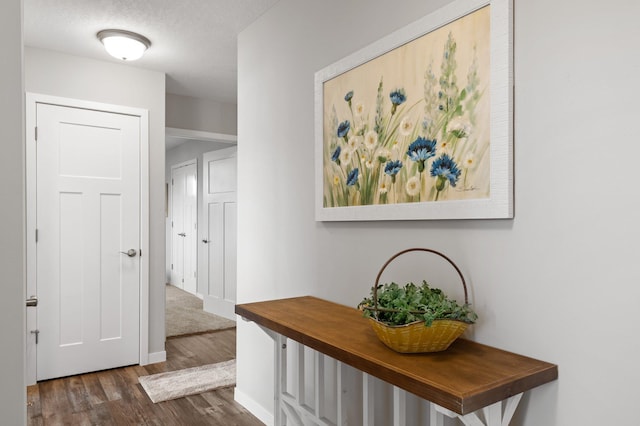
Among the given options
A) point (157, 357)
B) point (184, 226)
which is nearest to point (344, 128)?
point (157, 357)

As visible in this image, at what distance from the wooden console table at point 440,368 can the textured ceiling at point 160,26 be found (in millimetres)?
1985

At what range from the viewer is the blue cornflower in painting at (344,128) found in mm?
1921

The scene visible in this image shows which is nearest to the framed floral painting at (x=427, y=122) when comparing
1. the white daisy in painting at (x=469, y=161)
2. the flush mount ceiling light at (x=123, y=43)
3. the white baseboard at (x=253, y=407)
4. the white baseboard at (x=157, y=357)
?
the white daisy in painting at (x=469, y=161)

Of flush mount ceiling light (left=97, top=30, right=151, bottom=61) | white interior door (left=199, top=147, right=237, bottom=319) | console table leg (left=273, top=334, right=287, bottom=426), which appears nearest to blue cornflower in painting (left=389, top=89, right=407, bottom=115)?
console table leg (left=273, top=334, right=287, bottom=426)

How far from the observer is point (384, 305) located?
4.30 feet

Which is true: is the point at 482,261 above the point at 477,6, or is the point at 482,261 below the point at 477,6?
below

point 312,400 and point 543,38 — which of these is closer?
point 543,38

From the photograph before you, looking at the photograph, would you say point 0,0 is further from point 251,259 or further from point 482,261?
point 251,259

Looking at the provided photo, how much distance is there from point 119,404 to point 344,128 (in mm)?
2418

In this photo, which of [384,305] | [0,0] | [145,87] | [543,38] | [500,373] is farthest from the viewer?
[145,87]

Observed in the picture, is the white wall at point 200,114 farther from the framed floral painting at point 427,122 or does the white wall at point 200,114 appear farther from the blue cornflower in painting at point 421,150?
the blue cornflower in painting at point 421,150

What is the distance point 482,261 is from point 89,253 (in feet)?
10.5

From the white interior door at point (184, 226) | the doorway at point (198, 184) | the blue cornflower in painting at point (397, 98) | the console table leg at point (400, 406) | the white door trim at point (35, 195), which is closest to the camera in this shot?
the console table leg at point (400, 406)

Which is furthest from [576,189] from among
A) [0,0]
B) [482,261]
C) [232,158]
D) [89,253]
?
[232,158]
